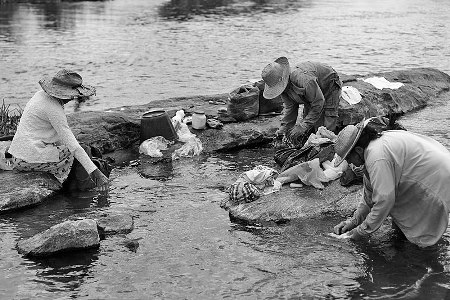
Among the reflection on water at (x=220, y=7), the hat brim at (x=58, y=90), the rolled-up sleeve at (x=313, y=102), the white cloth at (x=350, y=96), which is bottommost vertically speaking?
the reflection on water at (x=220, y=7)

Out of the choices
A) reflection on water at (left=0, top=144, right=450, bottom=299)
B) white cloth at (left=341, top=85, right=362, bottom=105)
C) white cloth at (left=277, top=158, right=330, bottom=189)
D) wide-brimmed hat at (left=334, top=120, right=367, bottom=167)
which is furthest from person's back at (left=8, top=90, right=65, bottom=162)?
white cloth at (left=341, top=85, right=362, bottom=105)

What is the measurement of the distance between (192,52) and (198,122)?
1492 cm

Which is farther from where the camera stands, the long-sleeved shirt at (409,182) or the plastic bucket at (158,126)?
the plastic bucket at (158,126)

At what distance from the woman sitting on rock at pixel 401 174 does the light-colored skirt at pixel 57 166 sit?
411cm

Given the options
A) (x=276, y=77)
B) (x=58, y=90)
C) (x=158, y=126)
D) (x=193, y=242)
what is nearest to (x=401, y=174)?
(x=193, y=242)

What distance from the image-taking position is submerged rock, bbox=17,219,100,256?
6.97m

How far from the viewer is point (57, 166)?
894 centimetres

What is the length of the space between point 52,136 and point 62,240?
216 centimetres

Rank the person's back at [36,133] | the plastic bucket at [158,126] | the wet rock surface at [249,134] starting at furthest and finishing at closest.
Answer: the plastic bucket at [158,126], the person's back at [36,133], the wet rock surface at [249,134]

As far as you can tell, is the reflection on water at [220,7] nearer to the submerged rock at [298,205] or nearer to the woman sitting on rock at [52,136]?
the woman sitting on rock at [52,136]

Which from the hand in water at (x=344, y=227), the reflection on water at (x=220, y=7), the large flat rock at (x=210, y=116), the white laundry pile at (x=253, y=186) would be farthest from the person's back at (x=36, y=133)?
the reflection on water at (x=220, y=7)

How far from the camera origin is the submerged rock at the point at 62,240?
22.9 ft

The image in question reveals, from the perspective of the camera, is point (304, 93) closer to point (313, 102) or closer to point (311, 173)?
point (313, 102)

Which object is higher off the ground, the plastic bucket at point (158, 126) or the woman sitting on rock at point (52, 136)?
the woman sitting on rock at point (52, 136)
